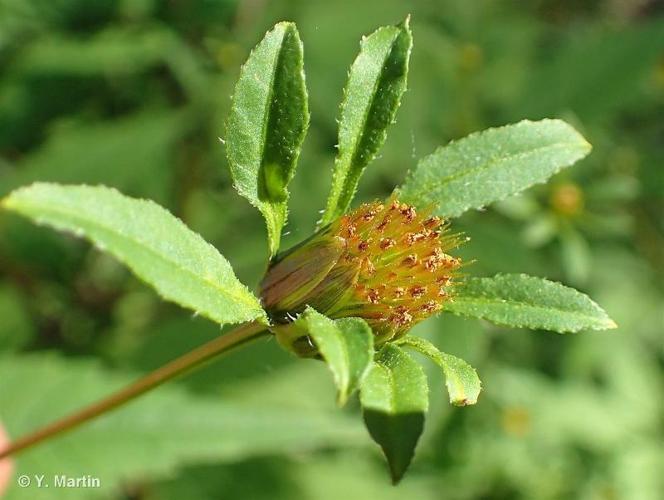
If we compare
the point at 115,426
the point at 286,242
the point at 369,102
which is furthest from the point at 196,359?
Result: the point at 115,426

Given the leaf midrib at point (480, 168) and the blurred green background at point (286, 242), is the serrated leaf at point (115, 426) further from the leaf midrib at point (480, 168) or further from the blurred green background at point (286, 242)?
the leaf midrib at point (480, 168)

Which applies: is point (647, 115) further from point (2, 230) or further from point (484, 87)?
point (2, 230)

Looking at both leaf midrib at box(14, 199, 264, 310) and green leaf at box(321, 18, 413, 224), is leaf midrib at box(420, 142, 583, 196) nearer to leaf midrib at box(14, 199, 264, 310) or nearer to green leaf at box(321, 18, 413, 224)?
green leaf at box(321, 18, 413, 224)

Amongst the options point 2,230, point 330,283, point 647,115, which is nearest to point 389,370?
point 330,283

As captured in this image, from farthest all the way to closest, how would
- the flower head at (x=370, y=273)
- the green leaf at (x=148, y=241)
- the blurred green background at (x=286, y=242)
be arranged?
the blurred green background at (x=286, y=242)
the flower head at (x=370, y=273)
the green leaf at (x=148, y=241)

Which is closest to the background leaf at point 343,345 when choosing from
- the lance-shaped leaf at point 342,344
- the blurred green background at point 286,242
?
Answer: the lance-shaped leaf at point 342,344
